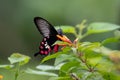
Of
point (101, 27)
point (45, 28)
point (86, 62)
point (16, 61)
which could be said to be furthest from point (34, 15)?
point (86, 62)

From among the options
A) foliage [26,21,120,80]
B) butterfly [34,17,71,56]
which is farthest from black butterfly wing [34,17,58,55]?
foliage [26,21,120,80]

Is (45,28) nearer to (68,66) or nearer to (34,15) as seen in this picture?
(68,66)

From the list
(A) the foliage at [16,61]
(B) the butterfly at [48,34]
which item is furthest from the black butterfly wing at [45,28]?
(A) the foliage at [16,61]

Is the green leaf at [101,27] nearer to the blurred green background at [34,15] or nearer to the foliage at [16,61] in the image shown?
the foliage at [16,61]

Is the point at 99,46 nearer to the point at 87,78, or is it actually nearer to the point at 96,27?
the point at 87,78

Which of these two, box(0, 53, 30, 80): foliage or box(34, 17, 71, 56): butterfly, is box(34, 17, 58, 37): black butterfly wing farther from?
box(0, 53, 30, 80): foliage

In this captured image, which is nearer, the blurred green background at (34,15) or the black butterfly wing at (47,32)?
the black butterfly wing at (47,32)

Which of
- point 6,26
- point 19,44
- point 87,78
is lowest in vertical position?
point 87,78

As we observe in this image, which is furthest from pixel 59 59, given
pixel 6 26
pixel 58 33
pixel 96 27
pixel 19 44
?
pixel 6 26
